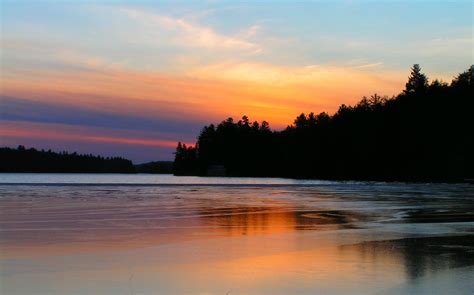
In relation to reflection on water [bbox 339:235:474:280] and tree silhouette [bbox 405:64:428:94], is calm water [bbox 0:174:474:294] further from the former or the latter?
tree silhouette [bbox 405:64:428:94]

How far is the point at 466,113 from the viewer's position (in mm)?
87000

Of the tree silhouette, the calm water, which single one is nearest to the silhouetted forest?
the tree silhouette

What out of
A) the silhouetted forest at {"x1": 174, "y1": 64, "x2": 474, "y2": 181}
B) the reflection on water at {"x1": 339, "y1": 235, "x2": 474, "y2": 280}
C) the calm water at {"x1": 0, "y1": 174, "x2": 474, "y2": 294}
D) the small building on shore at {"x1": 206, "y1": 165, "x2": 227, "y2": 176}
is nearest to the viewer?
the calm water at {"x1": 0, "y1": 174, "x2": 474, "y2": 294}

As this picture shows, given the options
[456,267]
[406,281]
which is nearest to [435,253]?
[456,267]

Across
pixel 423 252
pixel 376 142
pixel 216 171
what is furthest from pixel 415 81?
pixel 423 252

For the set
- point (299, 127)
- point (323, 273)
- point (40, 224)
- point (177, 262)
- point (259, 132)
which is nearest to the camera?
point (323, 273)

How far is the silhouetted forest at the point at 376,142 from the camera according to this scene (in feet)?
289

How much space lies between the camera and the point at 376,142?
339ft

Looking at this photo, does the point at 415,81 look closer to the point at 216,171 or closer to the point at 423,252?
the point at 216,171

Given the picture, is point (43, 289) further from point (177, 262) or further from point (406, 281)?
point (406, 281)

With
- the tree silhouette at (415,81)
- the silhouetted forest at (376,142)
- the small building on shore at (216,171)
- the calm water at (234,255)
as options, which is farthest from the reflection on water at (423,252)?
the small building on shore at (216,171)

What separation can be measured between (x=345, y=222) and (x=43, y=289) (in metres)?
10.3

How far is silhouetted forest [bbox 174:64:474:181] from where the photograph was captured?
88.1 metres

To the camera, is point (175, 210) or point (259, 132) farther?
point (259, 132)
